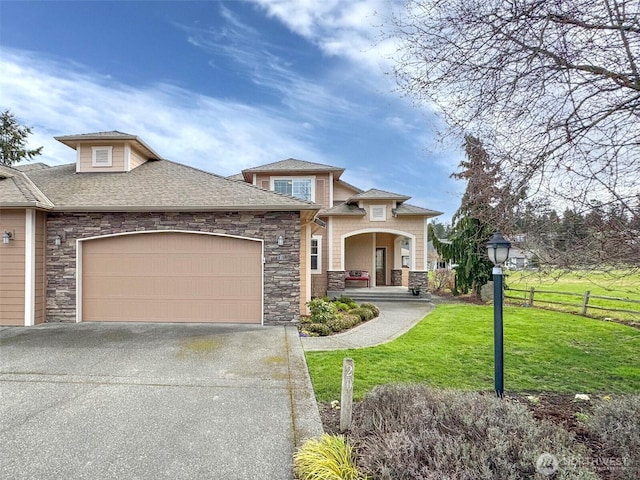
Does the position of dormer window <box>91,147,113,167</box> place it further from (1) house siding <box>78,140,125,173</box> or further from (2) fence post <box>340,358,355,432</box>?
(2) fence post <box>340,358,355,432</box>

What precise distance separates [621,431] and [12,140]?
3452 centimetres

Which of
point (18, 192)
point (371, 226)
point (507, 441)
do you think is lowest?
point (507, 441)

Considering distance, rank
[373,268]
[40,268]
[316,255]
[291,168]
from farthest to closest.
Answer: [373,268] → [316,255] → [291,168] → [40,268]

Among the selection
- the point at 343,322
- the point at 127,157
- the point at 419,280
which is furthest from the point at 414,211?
the point at 127,157

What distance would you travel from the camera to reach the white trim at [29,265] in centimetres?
839

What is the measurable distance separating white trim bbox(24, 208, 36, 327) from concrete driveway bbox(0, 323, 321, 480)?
1.72 metres

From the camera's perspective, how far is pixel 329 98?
38.3 feet

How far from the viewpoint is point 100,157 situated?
36.0ft

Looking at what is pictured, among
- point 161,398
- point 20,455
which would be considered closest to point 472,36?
point 161,398

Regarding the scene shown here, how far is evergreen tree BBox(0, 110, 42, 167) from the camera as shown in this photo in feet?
80.5

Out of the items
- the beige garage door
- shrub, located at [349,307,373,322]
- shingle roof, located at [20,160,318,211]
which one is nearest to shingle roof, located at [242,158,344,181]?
shingle roof, located at [20,160,318,211]

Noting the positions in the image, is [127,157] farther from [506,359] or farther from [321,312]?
[506,359]

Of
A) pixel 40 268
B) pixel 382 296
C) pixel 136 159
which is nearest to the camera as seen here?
pixel 40 268

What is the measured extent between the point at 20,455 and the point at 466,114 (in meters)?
5.67
